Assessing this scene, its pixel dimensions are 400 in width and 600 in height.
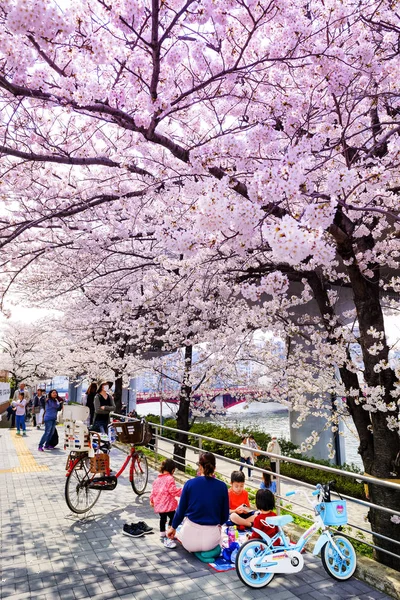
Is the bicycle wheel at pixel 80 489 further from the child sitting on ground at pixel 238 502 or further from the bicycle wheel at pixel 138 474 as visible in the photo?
the child sitting on ground at pixel 238 502

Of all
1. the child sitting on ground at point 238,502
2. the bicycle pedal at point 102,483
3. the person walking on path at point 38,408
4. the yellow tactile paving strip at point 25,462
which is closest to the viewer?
the child sitting on ground at point 238,502

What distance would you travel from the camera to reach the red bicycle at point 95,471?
5.77m

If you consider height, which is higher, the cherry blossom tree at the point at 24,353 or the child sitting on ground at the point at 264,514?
the cherry blossom tree at the point at 24,353

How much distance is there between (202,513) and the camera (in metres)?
4.29

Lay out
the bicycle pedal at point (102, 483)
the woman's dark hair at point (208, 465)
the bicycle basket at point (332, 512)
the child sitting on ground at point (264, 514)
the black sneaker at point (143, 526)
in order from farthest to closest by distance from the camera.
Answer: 1. the bicycle pedal at point (102, 483)
2. the black sneaker at point (143, 526)
3. the woman's dark hair at point (208, 465)
4. the child sitting on ground at point (264, 514)
5. the bicycle basket at point (332, 512)

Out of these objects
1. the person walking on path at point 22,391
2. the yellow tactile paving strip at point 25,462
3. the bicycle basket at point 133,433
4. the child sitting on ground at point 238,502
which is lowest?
the yellow tactile paving strip at point 25,462

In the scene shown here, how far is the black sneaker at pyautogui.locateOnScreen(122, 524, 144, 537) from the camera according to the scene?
16.4 feet

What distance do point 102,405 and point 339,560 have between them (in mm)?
5051

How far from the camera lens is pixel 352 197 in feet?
16.9

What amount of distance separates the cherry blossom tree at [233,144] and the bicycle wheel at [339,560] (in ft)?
5.59

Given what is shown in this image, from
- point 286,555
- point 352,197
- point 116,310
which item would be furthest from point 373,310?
point 116,310

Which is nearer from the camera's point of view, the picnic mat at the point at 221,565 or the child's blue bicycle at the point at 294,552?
the child's blue bicycle at the point at 294,552

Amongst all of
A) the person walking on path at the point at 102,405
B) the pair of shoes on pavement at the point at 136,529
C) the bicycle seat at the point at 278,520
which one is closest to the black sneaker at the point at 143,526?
the pair of shoes on pavement at the point at 136,529

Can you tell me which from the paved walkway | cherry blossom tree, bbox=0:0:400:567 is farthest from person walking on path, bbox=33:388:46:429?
the paved walkway
